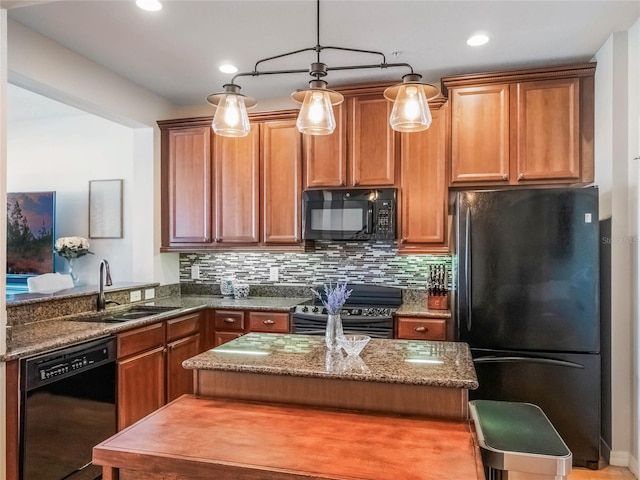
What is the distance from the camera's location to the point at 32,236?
183 inches

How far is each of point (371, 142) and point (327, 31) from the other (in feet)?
3.31

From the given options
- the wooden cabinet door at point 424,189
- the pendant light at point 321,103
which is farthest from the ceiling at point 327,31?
the pendant light at point 321,103

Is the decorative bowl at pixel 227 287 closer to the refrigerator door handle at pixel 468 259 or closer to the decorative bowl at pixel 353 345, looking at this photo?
the refrigerator door handle at pixel 468 259

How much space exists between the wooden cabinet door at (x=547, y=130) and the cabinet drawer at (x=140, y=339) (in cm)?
276

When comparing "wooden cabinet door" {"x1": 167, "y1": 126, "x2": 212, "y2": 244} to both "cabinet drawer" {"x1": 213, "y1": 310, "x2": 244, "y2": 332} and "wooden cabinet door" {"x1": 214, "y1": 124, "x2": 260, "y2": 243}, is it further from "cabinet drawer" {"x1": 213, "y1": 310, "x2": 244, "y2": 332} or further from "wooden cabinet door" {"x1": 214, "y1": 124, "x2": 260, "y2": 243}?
"cabinet drawer" {"x1": 213, "y1": 310, "x2": 244, "y2": 332}

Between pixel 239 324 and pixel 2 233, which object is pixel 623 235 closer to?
pixel 239 324

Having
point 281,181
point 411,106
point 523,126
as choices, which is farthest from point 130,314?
point 523,126

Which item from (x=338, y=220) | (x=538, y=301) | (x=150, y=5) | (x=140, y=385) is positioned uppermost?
(x=150, y=5)

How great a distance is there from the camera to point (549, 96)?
3207 mm

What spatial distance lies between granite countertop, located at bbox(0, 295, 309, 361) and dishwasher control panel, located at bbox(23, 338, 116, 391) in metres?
0.04

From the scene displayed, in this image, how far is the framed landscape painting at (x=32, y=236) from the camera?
15.2 ft

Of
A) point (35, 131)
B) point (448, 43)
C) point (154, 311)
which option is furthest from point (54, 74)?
point (448, 43)

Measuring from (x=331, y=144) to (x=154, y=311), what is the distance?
190 centimetres

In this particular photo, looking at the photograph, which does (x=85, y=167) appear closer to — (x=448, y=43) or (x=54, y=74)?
(x=54, y=74)
